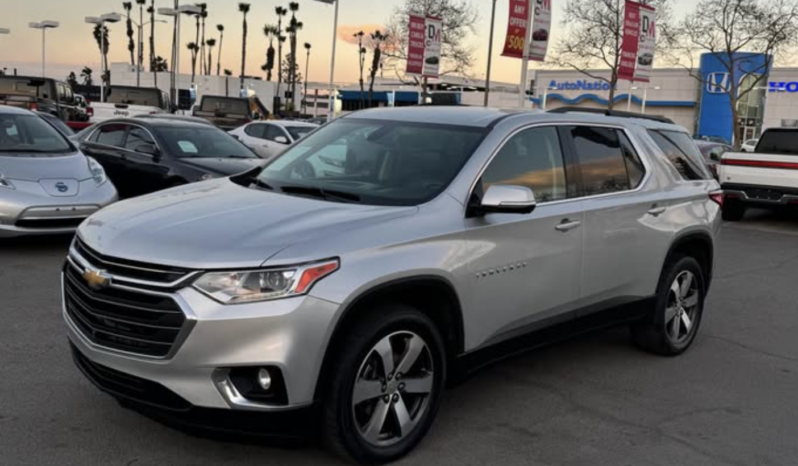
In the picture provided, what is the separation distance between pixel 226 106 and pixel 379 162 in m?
22.9

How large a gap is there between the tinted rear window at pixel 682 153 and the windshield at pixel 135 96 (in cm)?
2405

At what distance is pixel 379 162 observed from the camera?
453 cm

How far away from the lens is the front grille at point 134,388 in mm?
3289

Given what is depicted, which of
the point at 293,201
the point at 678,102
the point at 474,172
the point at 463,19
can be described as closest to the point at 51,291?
the point at 293,201

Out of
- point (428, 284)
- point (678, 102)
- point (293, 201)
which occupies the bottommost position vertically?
point (428, 284)

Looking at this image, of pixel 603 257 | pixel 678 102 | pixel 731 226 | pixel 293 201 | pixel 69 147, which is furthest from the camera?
pixel 678 102

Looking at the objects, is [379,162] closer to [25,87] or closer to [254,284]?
[254,284]

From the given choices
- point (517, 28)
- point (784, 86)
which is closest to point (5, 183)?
point (517, 28)

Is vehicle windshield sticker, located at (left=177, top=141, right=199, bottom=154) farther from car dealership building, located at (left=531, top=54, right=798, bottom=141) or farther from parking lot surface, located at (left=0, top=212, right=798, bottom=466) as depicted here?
car dealership building, located at (left=531, top=54, right=798, bottom=141)

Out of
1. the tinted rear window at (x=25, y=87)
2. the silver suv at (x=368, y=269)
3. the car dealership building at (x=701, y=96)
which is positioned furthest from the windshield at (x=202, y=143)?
the car dealership building at (x=701, y=96)

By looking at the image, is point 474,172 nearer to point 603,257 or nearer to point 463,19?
point 603,257

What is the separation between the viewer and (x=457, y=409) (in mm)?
4566

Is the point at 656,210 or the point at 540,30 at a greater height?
the point at 540,30

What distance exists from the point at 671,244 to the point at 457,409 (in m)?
2.15
